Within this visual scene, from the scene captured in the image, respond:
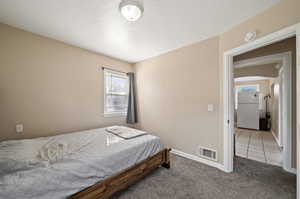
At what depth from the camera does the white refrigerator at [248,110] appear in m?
5.20

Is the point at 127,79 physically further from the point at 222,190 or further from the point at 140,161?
the point at 222,190

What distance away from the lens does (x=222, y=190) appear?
1634mm

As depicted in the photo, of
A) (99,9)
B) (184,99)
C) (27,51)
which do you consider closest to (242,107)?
(184,99)

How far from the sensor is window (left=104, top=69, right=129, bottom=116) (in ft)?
10.4

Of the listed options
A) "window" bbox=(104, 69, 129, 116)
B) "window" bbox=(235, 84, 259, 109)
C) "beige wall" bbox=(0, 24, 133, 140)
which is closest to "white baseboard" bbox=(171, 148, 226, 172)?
"window" bbox=(104, 69, 129, 116)

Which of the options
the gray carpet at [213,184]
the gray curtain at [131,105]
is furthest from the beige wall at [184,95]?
the gray carpet at [213,184]

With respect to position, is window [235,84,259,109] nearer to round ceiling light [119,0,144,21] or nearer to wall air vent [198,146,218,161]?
wall air vent [198,146,218,161]

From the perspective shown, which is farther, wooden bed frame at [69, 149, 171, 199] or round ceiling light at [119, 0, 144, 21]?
round ceiling light at [119, 0, 144, 21]

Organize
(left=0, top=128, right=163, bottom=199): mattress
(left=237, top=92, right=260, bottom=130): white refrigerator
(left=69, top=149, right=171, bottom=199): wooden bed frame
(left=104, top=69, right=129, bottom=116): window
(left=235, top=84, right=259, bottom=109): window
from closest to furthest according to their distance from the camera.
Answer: (left=0, top=128, right=163, bottom=199): mattress
(left=69, top=149, right=171, bottom=199): wooden bed frame
(left=104, top=69, right=129, bottom=116): window
(left=237, top=92, right=260, bottom=130): white refrigerator
(left=235, top=84, right=259, bottom=109): window

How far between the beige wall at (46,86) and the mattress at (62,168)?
0.64 metres

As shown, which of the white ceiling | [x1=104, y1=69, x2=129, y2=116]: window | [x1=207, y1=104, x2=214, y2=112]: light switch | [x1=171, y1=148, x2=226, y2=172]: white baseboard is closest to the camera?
the white ceiling

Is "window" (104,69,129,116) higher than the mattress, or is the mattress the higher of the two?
"window" (104,69,129,116)

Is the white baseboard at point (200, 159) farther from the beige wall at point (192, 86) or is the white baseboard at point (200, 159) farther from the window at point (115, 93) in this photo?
the window at point (115, 93)

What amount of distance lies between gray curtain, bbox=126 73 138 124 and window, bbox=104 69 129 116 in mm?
130
